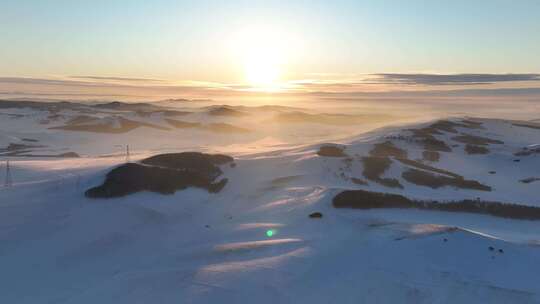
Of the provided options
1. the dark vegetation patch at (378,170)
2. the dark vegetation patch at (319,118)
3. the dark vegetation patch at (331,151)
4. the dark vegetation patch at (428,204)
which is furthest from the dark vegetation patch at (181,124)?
the dark vegetation patch at (428,204)

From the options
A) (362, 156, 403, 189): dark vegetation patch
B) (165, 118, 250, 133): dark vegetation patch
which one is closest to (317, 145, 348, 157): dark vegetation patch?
(362, 156, 403, 189): dark vegetation patch

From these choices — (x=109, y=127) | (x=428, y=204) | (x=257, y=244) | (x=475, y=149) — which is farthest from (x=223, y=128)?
(x=257, y=244)

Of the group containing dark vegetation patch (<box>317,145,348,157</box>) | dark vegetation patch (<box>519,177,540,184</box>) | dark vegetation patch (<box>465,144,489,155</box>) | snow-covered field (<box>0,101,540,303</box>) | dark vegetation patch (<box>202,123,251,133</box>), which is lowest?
dark vegetation patch (<box>202,123,251,133</box>)

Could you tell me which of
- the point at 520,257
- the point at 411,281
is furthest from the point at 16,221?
the point at 520,257

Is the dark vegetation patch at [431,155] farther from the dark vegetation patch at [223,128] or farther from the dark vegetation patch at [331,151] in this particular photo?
the dark vegetation patch at [223,128]

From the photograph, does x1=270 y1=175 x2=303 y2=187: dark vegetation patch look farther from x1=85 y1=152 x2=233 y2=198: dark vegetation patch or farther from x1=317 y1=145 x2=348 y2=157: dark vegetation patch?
x1=317 y1=145 x2=348 y2=157: dark vegetation patch

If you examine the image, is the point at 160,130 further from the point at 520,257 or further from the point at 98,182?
the point at 520,257

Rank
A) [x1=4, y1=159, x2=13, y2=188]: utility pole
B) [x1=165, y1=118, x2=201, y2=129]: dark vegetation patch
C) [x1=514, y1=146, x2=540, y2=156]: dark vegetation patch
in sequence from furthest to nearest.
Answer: [x1=165, y1=118, x2=201, y2=129]: dark vegetation patch < [x1=514, y1=146, x2=540, y2=156]: dark vegetation patch < [x1=4, y1=159, x2=13, y2=188]: utility pole
